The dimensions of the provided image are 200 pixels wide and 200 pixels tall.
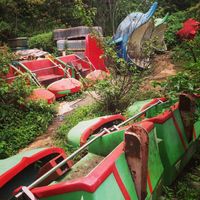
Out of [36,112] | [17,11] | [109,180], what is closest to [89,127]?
[109,180]

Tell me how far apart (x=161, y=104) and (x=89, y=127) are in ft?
3.45

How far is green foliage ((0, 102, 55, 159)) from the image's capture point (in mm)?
5695

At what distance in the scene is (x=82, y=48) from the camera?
1170 centimetres

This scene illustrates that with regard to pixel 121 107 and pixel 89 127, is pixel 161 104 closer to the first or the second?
pixel 89 127

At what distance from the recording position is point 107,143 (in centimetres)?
321

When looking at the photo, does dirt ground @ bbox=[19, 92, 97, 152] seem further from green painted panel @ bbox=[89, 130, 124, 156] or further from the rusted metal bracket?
the rusted metal bracket

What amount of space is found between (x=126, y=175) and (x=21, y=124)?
13.8 ft

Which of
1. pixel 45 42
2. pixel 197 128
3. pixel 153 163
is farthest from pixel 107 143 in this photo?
pixel 45 42

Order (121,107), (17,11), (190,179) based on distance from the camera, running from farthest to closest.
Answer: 1. (17,11)
2. (121,107)
3. (190,179)

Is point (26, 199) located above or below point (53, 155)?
above

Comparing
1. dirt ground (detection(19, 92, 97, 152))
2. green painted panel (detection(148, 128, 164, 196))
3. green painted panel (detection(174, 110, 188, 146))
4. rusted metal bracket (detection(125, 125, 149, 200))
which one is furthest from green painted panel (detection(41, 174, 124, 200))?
dirt ground (detection(19, 92, 97, 152))

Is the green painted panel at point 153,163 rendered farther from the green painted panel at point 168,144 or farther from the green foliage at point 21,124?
the green foliage at point 21,124

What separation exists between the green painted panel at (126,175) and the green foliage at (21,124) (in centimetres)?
336

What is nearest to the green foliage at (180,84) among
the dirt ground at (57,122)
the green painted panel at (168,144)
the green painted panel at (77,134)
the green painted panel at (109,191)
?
the green painted panel at (168,144)
